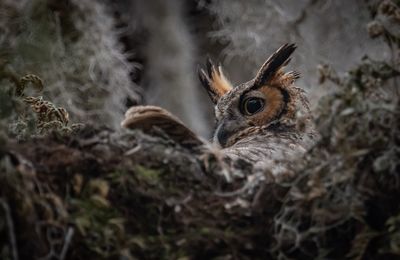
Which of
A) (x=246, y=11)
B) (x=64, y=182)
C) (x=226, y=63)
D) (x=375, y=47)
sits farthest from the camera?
(x=226, y=63)

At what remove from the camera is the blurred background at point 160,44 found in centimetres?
355

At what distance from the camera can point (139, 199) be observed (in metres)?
1.80

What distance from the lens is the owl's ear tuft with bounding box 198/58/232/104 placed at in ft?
12.1

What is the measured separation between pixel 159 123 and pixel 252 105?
52.8 inches

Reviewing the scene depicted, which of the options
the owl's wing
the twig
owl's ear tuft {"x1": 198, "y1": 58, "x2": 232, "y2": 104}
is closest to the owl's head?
owl's ear tuft {"x1": 198, "y1": 58, "x2": 232, "y2": 104}

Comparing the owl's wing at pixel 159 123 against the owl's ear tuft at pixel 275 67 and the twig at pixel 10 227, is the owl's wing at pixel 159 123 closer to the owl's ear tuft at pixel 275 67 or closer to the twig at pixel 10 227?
the twig at pixel 10 227

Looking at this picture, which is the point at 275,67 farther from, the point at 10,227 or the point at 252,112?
the point at 10,227

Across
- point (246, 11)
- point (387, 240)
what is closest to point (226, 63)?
point (246, 11)

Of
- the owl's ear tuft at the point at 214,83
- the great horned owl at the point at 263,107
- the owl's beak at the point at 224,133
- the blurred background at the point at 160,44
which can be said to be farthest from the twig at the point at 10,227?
the owl's ear tuft at the point at 214,83

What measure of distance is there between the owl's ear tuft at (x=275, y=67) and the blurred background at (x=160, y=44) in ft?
0.52

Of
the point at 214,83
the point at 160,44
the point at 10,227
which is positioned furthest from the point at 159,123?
the point at 160,44

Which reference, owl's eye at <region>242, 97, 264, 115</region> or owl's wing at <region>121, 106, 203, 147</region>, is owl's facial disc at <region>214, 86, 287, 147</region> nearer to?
owl's eye at <region>242, 97, 264, 115</region>

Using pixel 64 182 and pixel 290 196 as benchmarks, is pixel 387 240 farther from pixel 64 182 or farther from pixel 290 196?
pixel 64 182

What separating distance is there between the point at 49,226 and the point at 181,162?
1.28 ft
